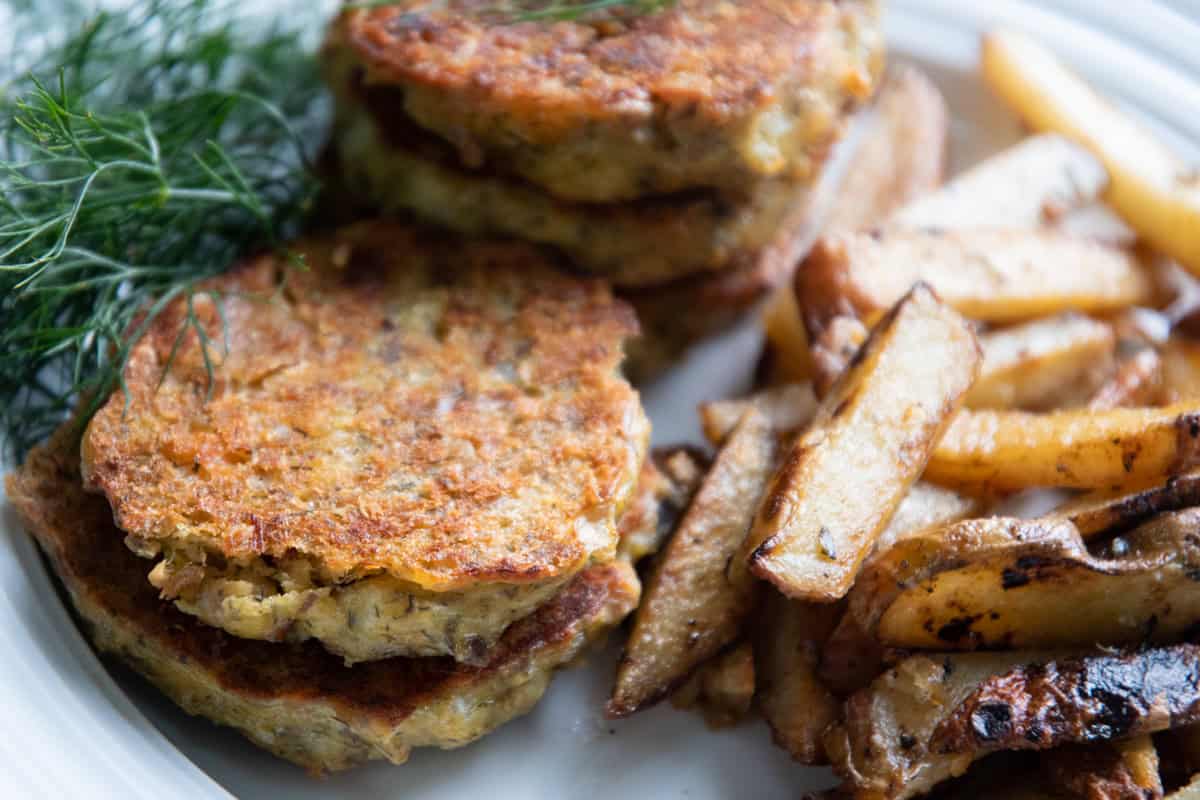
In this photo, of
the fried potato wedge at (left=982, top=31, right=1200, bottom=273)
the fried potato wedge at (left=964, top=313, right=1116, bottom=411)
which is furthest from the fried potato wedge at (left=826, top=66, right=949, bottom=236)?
the fried potato wedge at (left=964, top=313, right=1116, bottom=411)

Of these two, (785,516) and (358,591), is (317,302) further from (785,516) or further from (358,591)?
(785,516)

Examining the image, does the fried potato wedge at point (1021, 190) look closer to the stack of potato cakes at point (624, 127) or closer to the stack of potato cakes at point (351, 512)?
the stack of potato cakes at point (624, 127)

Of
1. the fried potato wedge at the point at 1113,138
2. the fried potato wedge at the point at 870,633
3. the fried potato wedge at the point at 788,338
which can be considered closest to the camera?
the fried potato wedge at the point at 870,633

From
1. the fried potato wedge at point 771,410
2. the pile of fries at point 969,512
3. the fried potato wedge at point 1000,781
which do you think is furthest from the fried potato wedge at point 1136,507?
the fried potato wedge at point 771,410

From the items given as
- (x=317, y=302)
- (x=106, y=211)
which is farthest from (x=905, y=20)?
(x=106, y=211)

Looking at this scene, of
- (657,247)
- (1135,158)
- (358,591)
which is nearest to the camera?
(358,591)

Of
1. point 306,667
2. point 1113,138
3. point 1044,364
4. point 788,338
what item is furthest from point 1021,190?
point 306,667
